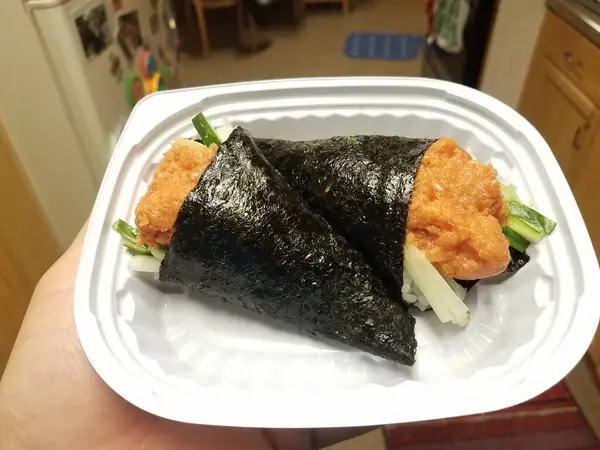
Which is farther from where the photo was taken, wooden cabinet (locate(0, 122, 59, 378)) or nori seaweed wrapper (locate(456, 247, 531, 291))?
wooden cabinet (locate(0, 122, 59, 378))

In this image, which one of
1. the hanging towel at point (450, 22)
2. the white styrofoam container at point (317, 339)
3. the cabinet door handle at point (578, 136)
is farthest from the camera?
the hanging towel at point (450, 22)

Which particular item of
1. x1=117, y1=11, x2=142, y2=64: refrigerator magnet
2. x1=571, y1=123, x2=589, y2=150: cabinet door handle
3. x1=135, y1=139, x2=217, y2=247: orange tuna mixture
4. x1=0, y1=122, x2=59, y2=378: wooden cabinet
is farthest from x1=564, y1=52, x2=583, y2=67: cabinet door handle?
x1=0, y1=122, x2=59, y2=378: wooden cabinet

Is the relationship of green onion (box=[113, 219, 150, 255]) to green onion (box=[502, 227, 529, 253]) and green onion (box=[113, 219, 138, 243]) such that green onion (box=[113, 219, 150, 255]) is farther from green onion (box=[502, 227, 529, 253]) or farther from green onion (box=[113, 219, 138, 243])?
green onion (box=[502, 227, 529, 253])

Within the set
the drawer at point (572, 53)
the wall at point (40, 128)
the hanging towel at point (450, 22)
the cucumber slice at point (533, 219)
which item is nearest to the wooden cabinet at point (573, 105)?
the drawer at point (572, 53)

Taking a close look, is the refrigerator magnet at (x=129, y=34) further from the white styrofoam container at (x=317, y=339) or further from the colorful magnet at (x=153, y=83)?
the white styrofoam container at (x=317, y=339)

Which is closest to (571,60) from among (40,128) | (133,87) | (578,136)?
(578,136)

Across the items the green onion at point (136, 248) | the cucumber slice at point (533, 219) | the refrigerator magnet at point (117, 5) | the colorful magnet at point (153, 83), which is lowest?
the colorful magnet at point (153, 83)

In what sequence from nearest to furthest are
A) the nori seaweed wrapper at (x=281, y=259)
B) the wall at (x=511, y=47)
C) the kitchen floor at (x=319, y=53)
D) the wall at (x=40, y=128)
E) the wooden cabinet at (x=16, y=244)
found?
the nori seaweed wrapper at (x=281, y=259) < the wall at (x=40, y=128) < the wooden cabinet at (x=16, y=244) < the wall at (x=511, y=47) < the kitchen floor at (x=319, y=53)

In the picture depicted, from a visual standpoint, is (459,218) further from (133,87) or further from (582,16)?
(133,87)
